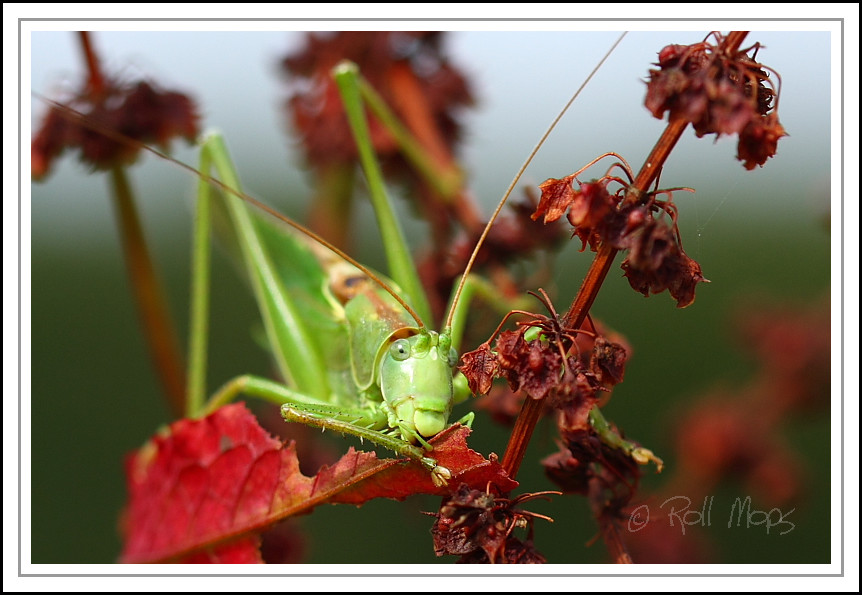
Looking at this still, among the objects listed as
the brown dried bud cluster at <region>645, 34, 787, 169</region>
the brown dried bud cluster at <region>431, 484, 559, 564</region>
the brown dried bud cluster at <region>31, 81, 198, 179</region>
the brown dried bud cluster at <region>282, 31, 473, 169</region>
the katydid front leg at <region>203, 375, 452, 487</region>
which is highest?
the brown dried bud cluster at <region>282, 31, 473, 169</region>

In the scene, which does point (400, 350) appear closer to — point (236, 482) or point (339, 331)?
point (236, 482)

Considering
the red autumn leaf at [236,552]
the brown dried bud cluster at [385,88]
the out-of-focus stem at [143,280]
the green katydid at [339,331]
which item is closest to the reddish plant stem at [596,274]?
the green katydid at [339,331]

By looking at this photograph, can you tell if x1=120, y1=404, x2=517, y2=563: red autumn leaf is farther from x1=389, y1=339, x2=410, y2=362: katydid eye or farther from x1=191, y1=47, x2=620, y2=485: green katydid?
x1=389, y1=339, x2=410, y2=362: katydid eye

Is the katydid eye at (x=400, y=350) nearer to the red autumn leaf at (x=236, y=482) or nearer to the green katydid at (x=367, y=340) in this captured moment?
the green katydid at (x=367, y=340)

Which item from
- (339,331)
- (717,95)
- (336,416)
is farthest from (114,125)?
(717,95)

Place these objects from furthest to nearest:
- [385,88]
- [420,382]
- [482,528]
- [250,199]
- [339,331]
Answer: [385,88]
[339,331]
[420,382]
[250,199]
[482,528]

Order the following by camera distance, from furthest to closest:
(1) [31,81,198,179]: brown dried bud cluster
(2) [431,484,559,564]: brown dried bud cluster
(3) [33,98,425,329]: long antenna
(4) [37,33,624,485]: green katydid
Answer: (1) [31,81,198,179]: brown dried bud cluster
(4) [37,33,624,485]: green katydid
(3) [33,98,425,329]: long antenna
(2) [431,484,559,564]: brown dried bud cluster

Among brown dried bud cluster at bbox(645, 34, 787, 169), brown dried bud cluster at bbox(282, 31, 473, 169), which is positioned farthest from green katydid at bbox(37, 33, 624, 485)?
brown dried bud cluster at bbox(645, 34, 787, 169)
